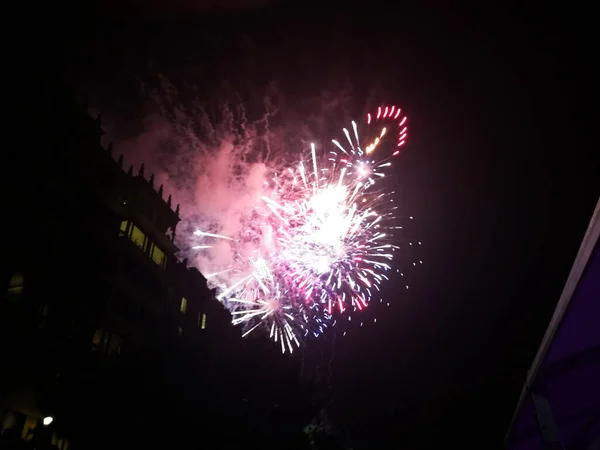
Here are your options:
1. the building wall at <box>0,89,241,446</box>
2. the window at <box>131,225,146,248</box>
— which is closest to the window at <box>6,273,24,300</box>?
the building wall at <box>0,89,241,446</box>

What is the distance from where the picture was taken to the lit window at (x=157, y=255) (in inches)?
1170

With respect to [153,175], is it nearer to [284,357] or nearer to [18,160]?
[18,160]

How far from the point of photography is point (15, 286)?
18.2 m

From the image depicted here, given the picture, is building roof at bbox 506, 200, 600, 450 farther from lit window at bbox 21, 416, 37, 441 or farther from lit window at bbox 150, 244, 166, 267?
lit window at bbox 150, 244, 166, 267

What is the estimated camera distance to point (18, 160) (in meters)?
18.4

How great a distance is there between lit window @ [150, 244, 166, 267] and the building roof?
26.2 m

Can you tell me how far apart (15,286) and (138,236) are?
10.1 m

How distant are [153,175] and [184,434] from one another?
18.6 metres

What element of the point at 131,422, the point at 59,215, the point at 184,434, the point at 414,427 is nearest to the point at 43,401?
the point at 131,422

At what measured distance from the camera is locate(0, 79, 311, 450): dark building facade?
49.9 feet

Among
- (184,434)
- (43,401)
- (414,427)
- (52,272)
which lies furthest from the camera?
(414,427)

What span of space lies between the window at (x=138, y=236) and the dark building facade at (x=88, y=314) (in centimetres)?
13

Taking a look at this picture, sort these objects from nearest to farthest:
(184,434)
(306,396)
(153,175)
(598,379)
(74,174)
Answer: (598,379)
(184,434)
(74,174)
(153,175)
(306,396)

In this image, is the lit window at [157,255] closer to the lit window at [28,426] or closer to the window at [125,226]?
the window at [125,226]
